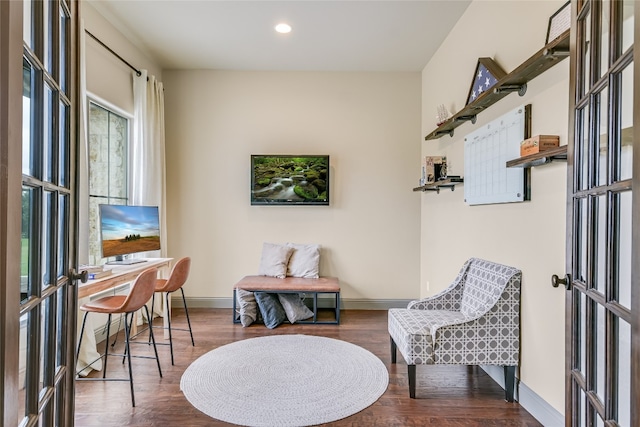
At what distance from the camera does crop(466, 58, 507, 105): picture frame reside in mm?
2503

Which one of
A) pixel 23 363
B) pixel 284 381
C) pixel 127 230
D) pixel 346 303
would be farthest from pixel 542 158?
pixel 127 230

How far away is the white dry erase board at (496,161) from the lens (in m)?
2.26

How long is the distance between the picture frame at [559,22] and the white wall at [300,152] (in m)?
2.53

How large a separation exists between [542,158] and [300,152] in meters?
3.01

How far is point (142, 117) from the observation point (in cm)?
378

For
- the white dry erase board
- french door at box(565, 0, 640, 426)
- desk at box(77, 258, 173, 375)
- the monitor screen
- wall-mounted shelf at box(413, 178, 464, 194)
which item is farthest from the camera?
wall-mounted shelf at box(413, 178, 464, 194)

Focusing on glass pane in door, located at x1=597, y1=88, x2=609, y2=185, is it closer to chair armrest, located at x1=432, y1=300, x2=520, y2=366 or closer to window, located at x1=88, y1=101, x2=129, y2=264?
chair armrest, located at x1=432, y1=300, x2=520, y2=366

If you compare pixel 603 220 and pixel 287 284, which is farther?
pixel 287 284

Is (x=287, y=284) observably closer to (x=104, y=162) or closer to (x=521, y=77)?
(x=104, y=162)

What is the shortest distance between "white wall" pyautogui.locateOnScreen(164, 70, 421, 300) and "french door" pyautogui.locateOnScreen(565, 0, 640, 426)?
→ 3.17 meters

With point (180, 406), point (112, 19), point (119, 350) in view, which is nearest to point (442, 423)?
point (180, 406)

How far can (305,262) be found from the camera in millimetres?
4332

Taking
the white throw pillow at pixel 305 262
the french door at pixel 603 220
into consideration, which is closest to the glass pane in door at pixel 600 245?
the french door at pixel 603 220

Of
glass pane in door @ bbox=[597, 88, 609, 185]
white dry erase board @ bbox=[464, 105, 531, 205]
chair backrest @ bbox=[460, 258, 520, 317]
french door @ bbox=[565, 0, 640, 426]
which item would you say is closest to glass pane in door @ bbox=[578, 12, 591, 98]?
french door @ bbox=[565, 0, 640, 426]
